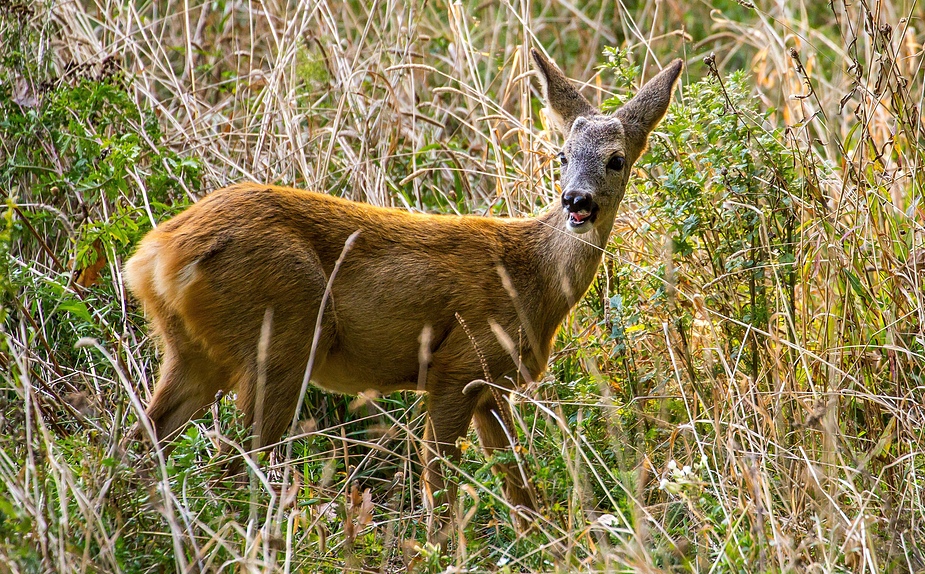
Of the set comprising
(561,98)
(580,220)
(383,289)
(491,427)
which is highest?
(561,98)

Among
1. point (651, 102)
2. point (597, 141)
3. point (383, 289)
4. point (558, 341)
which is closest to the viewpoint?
point (383, 289)

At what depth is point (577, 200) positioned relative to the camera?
451 cm

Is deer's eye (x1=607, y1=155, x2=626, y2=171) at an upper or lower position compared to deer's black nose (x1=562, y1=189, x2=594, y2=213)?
upper

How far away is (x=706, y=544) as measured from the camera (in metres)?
3.83

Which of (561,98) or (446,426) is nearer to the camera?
(446,426)

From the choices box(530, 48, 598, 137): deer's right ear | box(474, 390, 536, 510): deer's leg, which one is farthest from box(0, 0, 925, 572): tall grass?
box(530, 48, 598, 137): deer's right ear

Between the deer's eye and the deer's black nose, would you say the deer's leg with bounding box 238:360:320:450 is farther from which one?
the deer's eye

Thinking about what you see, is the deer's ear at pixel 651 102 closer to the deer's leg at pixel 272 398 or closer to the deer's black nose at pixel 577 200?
the deer's black nose at pixel 577 200

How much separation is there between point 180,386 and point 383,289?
92cm

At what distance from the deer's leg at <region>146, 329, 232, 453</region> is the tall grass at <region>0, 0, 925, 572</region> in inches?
4.6

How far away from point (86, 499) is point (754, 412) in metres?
2.42

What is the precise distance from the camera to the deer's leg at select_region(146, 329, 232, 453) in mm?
4398

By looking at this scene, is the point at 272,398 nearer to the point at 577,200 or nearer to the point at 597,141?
the point at 577,200

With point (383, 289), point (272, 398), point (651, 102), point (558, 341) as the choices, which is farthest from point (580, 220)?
point (272, 398)
